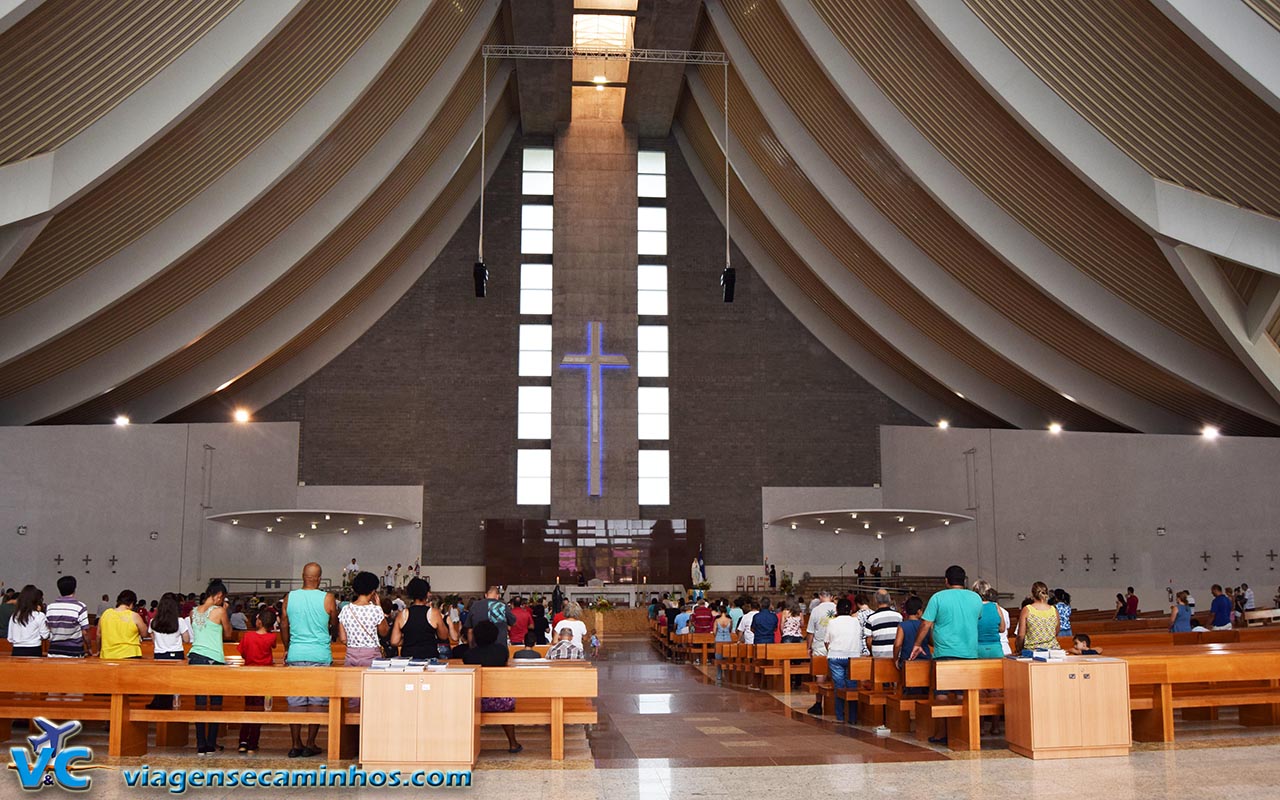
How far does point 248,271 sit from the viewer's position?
66.2 feet

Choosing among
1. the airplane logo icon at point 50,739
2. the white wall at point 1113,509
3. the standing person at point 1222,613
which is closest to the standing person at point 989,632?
the airplane logo icon at point 50,739

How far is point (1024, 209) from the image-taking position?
55.6 feet

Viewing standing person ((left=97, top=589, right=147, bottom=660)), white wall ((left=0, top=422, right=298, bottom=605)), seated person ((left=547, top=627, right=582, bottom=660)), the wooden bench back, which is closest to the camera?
the wooden bench back

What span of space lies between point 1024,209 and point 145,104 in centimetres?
1249

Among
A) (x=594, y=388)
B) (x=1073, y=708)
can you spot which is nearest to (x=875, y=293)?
(x=594, y=388)

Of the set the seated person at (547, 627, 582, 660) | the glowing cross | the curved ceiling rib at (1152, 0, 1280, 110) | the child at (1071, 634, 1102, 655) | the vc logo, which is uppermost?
the curved ceiling rib at (1152, 0, 1280, 110)

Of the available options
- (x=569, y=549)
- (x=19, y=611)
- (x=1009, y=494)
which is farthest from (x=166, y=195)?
(x=1009, y=494)

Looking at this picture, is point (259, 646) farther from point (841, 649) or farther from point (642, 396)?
point (642, 396)

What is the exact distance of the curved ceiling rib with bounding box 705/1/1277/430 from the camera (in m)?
18.9

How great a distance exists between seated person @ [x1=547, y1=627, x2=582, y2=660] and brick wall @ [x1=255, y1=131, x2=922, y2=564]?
16.7m

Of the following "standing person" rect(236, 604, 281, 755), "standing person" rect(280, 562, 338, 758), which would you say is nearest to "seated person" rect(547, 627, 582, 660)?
"standing person" rect(236, 604, 281, 755)

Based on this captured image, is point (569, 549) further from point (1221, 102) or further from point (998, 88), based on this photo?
point (1221, 102)

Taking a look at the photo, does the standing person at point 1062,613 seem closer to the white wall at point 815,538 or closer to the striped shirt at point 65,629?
the striped shirt at point 65,629

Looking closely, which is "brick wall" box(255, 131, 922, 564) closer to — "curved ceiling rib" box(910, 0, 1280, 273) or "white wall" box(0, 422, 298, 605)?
"white wall" box(0, 422, 298, 605)
